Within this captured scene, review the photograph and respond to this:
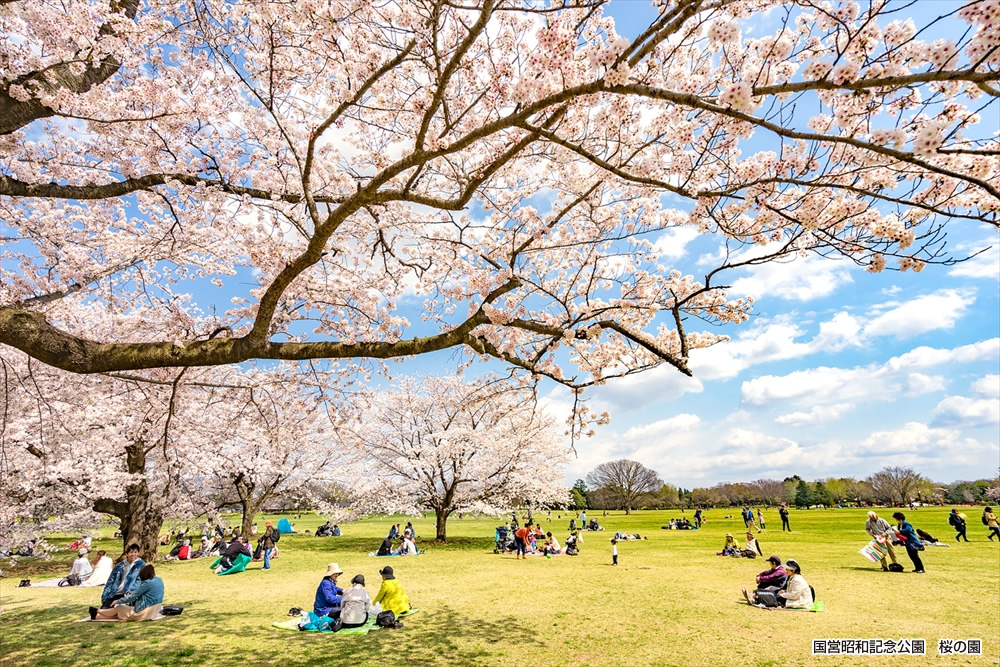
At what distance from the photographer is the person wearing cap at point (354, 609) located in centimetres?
742

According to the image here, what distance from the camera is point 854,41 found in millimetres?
2930

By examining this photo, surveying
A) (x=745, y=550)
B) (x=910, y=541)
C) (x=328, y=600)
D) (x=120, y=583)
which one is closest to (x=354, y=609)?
(x=328, y=600)

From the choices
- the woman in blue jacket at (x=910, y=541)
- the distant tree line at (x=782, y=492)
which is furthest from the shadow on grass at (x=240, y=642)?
the distant tree line at (x=782, y=492)

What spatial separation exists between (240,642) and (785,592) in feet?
27.9

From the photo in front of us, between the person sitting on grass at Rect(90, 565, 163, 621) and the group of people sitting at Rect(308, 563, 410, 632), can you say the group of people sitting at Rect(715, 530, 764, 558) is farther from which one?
the person sitting on grass at Rect(90, 565, 163, 621)

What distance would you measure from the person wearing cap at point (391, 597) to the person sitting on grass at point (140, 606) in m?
3.69

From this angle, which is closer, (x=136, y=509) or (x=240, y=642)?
(x=240, y=642)

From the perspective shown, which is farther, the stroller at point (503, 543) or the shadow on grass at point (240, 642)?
the stroller at point (503, 543)

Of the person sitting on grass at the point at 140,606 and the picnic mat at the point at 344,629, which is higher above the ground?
the person sitting on grass at the point at 140,606

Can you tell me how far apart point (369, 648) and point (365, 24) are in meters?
7.14

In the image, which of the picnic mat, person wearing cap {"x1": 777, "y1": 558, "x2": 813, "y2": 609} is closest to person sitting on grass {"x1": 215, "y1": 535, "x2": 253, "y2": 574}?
the picnic mat

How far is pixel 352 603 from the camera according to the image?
747 cm

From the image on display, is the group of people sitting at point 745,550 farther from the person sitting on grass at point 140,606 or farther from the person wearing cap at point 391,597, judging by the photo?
the person sitting on grass at point 140,606

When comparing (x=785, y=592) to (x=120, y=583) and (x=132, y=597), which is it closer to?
(x=132, y=597)
